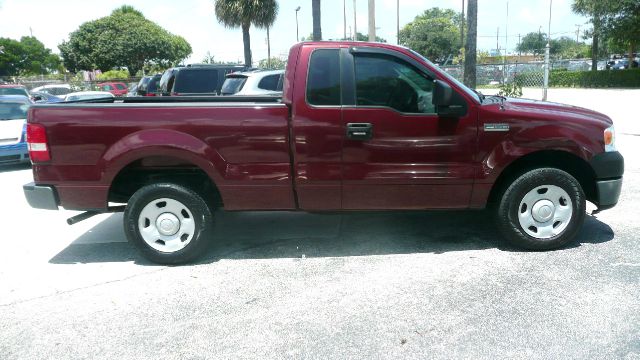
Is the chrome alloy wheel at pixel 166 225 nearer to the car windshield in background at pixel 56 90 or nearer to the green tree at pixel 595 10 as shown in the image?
the car windshield in background at pixel 56 90

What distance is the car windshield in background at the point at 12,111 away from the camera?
10.6 meters

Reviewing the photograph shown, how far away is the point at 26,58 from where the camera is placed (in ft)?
308

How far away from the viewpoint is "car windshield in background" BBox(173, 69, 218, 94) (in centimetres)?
1248

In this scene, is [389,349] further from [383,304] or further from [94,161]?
[94,161]

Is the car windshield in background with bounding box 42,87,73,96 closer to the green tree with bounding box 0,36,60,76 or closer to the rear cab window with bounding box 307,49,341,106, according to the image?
the rear cab window with bounding box 307,49,341,106

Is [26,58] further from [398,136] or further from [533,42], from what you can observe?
[398,136]

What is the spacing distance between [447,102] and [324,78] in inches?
42.5

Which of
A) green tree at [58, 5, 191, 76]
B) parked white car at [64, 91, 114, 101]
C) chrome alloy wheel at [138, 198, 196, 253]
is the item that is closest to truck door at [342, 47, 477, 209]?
chrome alloy wheel at [138, 198, 196, 253]

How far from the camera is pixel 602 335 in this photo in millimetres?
3246

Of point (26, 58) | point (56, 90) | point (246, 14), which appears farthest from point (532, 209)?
point (26, 58)

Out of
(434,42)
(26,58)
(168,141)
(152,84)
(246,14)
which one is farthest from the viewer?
(26,58)

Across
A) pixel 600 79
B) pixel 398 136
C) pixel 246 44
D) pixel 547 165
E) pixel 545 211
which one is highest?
pixel 246 44

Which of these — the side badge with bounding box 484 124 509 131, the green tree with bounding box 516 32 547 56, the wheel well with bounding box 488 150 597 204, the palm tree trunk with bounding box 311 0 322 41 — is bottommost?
the wheel well with bounding box 488 150 597 204

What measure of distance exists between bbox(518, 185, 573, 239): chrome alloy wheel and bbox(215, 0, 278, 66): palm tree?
2380cm
